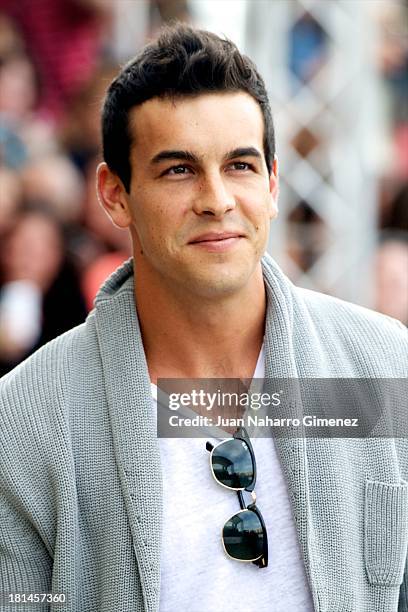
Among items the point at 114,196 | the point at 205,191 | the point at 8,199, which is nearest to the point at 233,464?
the point at 205,191

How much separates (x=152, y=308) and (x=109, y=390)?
25 cm

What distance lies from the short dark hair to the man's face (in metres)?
0.04

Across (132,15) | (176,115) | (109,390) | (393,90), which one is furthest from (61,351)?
(393,90)

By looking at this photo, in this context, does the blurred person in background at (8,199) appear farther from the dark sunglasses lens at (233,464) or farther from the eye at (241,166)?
the dark sunglasses lens at (233,464)

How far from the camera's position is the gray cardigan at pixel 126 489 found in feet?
7.80

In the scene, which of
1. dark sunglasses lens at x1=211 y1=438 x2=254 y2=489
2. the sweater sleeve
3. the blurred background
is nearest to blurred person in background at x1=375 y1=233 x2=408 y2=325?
the blurred background

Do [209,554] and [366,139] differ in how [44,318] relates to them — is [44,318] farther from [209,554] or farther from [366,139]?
[209,554]

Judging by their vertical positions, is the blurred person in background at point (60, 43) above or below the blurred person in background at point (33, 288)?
above

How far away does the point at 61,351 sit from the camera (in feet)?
8.63

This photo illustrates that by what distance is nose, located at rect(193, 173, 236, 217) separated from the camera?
2.40 meters

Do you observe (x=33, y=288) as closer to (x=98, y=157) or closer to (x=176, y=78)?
(x=98, y=157)

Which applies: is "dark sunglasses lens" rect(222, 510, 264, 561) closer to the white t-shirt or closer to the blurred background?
the white t-shirt

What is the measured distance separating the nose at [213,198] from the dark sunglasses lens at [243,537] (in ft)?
2.24

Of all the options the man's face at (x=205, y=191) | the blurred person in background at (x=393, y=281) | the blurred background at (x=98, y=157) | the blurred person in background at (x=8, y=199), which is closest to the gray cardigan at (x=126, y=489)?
the man's face at (x=205, y=191)
